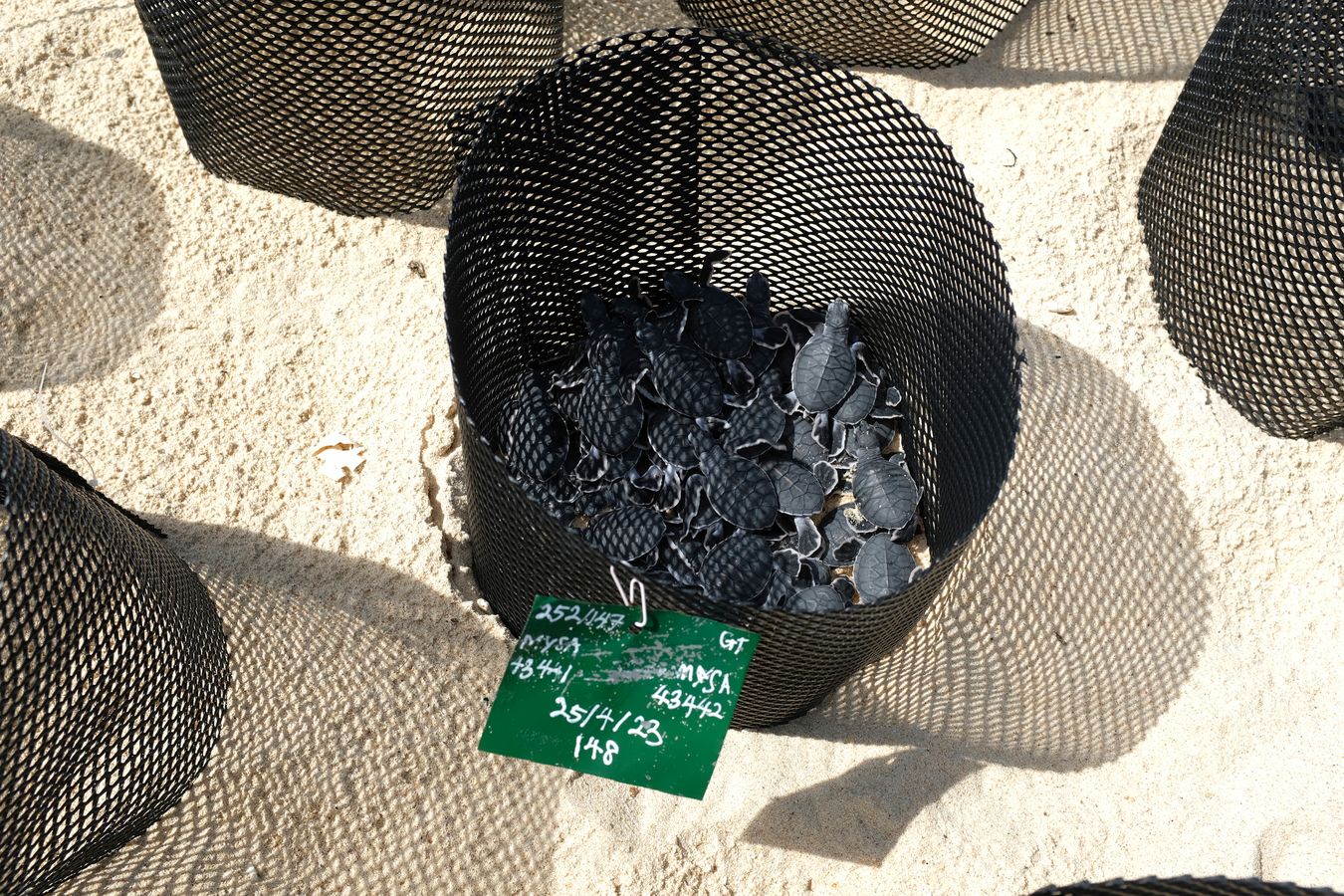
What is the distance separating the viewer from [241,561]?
5.38 feet

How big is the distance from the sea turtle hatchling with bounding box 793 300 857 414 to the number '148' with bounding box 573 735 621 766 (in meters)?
0.80

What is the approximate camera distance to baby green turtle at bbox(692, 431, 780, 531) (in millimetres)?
1647

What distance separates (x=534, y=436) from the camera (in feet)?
5.60

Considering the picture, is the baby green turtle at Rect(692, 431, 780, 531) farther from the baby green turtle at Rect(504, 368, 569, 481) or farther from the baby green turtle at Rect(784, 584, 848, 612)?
the baby green turtle at Rect(504, 368, 569, 481)

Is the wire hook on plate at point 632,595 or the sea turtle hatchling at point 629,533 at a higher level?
the wire hook on plate at point 632,595

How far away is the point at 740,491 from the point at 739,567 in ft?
0.40

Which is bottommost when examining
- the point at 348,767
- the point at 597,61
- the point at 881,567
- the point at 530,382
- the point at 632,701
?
the point at 348,767

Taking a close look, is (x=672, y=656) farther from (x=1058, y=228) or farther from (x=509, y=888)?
(x=1058, y=228)

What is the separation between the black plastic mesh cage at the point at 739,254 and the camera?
4.28ft

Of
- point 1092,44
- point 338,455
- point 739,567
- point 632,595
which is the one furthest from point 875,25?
point 632,595

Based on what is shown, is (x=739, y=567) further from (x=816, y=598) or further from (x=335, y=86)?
(x=335, y=86)

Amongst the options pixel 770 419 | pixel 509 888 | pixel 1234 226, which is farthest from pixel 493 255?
pixel 1234 226

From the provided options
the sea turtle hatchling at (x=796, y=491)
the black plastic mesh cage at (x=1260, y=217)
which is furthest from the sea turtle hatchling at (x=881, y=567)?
the black plastic mesh cage at (x=1260, y=217)

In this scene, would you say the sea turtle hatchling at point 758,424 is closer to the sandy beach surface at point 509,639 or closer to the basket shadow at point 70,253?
the sandy beach surface at point 509,639
